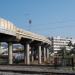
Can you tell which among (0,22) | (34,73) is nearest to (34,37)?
(0,22)

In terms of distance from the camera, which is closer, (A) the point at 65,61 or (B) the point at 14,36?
(A) the point at 65,61

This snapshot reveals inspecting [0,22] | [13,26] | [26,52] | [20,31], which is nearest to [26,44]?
[26,52]

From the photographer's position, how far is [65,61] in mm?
40125

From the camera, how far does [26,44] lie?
7319 cm

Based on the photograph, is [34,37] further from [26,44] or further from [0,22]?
[0,22]

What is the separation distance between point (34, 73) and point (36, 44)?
70.5 meters

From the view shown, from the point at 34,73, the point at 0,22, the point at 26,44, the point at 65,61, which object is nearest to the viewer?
the point at 34,73

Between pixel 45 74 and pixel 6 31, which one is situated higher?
pixel 6 31

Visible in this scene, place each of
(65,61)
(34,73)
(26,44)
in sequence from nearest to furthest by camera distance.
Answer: (34,73)
(65,61)
(26,44)

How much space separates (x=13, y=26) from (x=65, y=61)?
1560 centimetres

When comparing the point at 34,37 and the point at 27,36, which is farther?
the point at 34,37

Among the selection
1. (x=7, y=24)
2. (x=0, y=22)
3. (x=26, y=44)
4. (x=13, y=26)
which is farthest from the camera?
(x=26, y=44)

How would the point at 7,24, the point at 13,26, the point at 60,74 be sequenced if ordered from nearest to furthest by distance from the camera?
the point at 60,74
the point at 7,24
the point at 13,26

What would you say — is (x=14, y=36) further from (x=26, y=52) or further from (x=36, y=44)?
(x=36, y=44)
